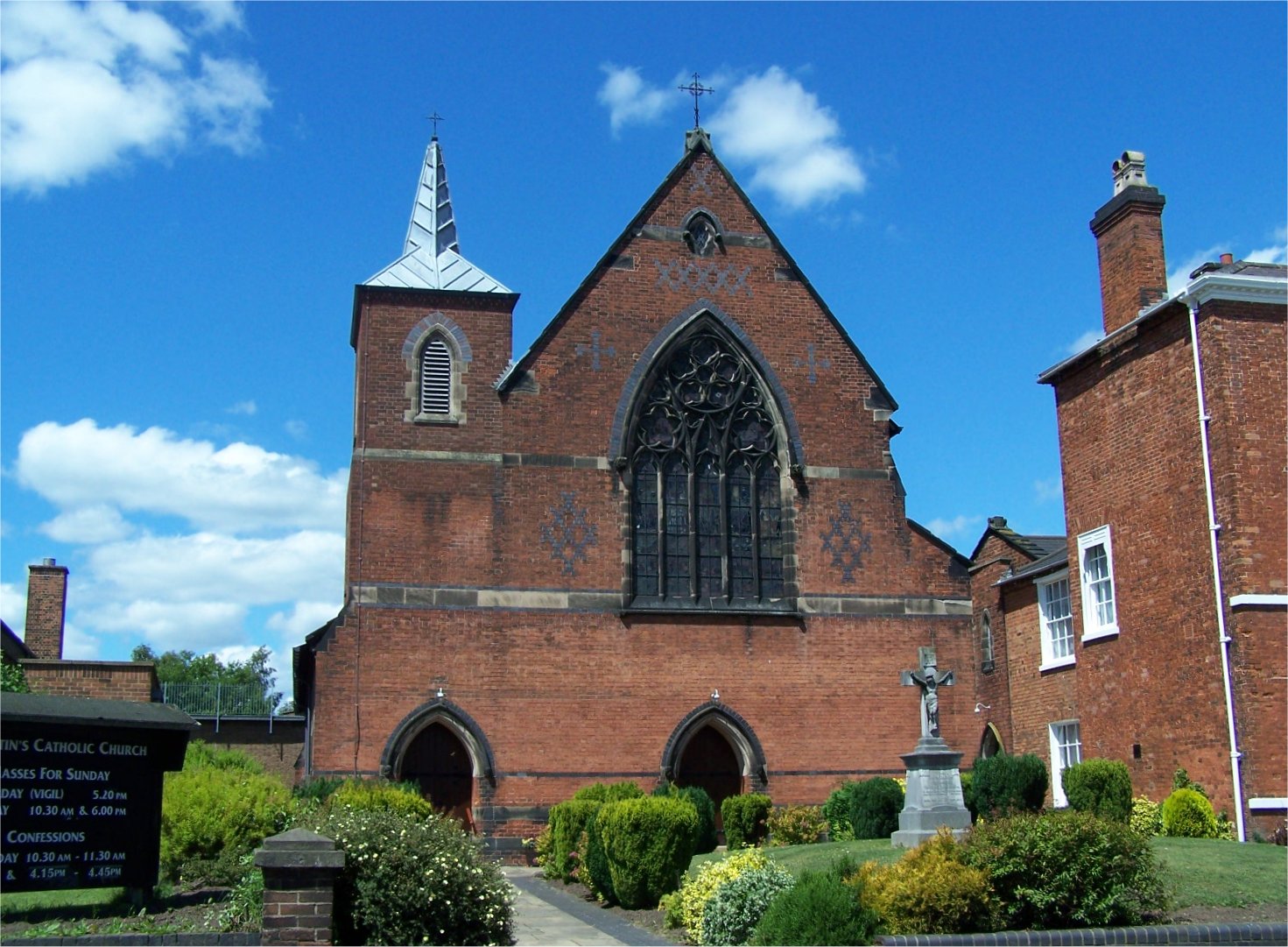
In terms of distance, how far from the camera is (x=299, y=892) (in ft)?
40.1

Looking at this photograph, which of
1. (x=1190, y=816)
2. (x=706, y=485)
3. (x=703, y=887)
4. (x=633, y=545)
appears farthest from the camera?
(x=706, y=485)

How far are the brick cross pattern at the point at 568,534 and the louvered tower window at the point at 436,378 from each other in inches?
118

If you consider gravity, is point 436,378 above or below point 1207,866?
above

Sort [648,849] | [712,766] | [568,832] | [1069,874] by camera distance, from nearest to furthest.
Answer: [1069,874] → [648,849] → [568,832] → [712,766]

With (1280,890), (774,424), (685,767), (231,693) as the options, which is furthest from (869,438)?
(231,693)

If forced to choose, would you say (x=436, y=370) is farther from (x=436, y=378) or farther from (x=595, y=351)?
(x=595, y=351)

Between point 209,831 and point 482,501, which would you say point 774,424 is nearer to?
point 482,501

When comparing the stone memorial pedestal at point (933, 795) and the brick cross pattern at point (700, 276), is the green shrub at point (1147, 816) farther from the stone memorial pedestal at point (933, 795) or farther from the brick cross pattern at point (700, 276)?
the brick cross pattern at point (700, 276)

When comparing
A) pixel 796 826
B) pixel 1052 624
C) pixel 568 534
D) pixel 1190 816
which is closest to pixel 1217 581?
pixel 1190 816

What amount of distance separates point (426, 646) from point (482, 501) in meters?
3.04

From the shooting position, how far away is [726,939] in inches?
598

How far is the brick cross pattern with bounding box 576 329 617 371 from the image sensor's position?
2891cm

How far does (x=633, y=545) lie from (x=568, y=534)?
136cm

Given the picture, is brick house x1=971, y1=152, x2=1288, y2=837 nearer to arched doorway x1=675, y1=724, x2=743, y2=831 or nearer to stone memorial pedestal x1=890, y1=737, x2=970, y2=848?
stone memorial pedestal x1=890, y1=737, x2=970, y2=848
